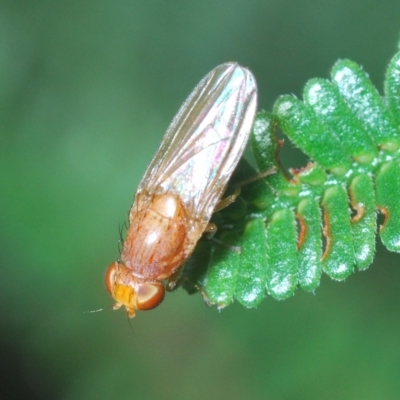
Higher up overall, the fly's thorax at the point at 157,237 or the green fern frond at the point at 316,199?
the green fern frond at the point at 316,199

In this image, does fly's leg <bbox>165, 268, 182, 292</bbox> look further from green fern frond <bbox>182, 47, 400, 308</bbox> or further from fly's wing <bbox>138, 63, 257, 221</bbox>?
fly's wing <bbox>138, 63, 257, 221</bbox>

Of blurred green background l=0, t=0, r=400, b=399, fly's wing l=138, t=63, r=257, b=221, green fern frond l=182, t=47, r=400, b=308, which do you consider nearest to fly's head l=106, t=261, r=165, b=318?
green fern frond l=182, t=47, r=400, b=308

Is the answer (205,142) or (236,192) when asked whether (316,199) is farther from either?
(205,142)

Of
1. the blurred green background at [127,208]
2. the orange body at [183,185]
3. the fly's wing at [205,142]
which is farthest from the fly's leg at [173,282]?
the blurred green background at [127,208]

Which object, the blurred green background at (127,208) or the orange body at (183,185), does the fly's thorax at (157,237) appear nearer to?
the orange body at (183,185)

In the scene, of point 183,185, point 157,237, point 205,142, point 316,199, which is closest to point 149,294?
point 157,237

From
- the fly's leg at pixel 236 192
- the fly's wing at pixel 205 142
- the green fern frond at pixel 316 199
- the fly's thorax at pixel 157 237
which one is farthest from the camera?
the fly's wing at pixel 205 142

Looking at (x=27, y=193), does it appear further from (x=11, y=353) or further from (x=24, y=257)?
(x=11, y=353)
